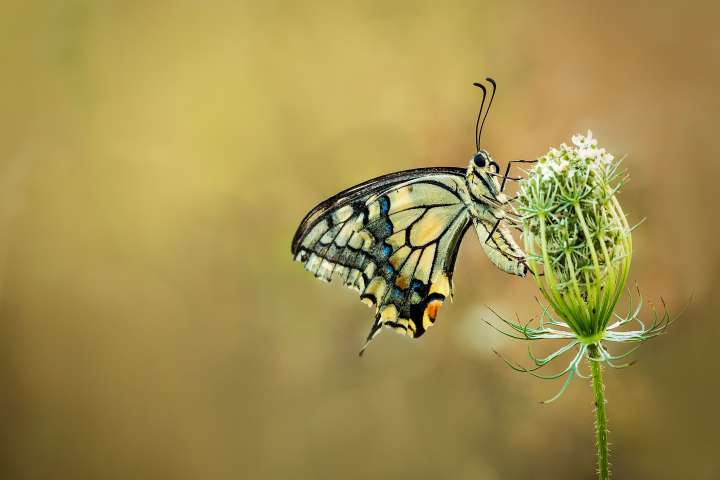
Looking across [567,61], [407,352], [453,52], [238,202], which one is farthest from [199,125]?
[567,61]

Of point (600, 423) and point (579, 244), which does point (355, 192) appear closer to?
point (579, 244)

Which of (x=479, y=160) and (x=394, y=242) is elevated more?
(x=479, y=160)

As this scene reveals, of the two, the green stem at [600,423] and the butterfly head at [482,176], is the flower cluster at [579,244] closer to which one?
the green stem at [600,423]

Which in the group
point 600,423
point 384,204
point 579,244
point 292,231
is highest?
point 292,231

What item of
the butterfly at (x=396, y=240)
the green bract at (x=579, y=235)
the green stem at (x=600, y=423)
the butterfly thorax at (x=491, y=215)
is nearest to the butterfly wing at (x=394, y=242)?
the butterfly at (x=396, y=240)

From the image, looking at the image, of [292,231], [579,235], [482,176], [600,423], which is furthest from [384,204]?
[292,231]

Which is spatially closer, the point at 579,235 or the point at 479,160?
the point at 579,235

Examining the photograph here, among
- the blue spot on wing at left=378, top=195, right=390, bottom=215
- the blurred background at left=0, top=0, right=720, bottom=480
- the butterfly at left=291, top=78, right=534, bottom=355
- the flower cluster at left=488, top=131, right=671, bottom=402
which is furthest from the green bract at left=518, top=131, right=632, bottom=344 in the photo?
the blurred background at left=0, top=0, right=720, bottom=480
